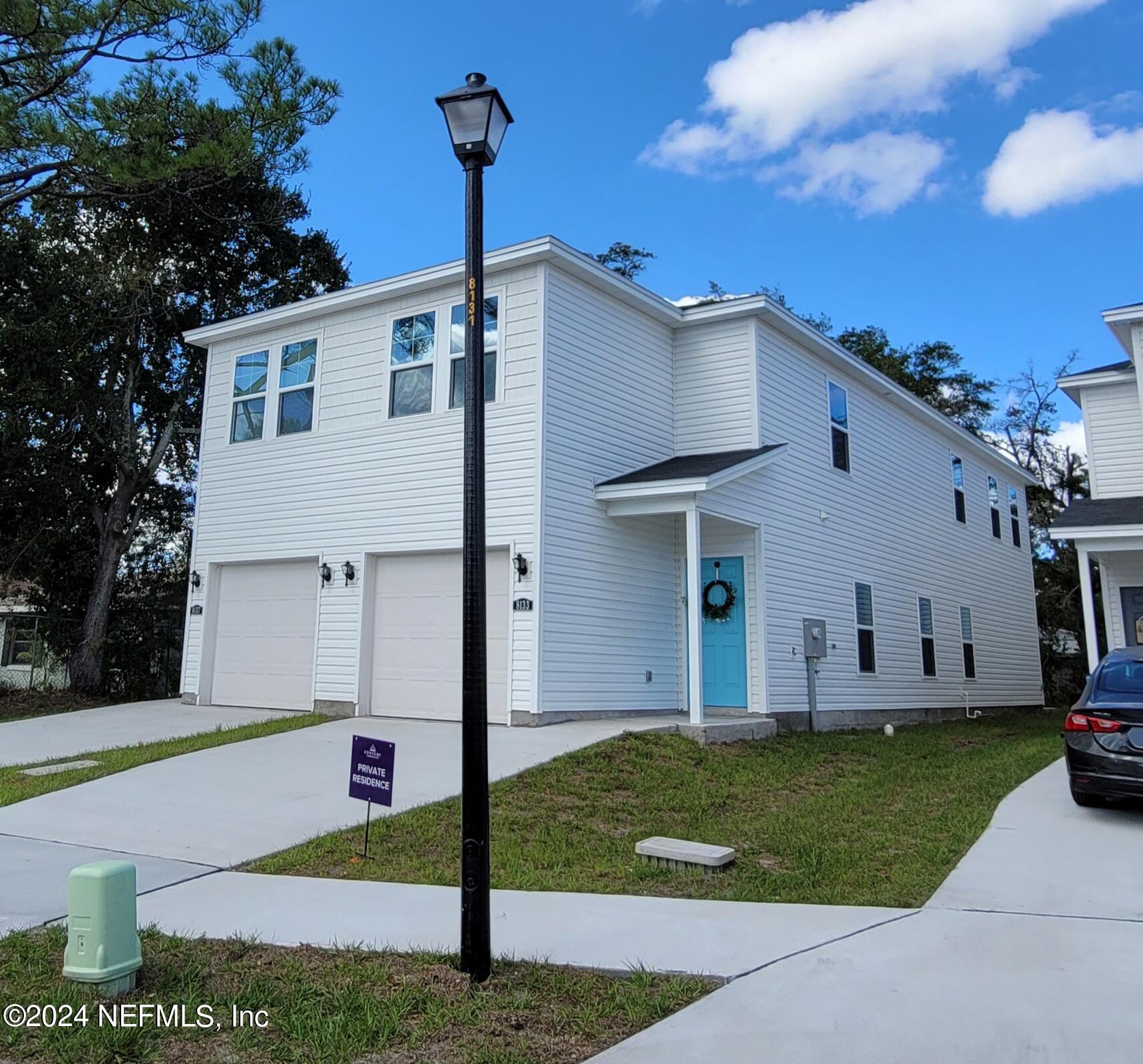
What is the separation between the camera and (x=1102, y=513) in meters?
12.9

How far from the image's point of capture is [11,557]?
1770 cm

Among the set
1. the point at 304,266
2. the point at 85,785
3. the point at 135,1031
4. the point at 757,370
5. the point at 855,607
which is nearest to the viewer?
the point at 135,1031

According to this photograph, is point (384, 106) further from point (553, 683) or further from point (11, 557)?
point (11, 557)

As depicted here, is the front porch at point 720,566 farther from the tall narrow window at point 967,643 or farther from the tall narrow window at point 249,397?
the tall narrow window at point 967,643

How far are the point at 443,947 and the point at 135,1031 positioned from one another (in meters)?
1.32

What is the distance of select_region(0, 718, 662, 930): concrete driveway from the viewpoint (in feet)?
20.3

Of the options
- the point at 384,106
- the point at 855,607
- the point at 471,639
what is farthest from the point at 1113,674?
the point at 384,106

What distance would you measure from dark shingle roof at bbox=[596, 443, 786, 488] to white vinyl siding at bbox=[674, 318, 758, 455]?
27 cm

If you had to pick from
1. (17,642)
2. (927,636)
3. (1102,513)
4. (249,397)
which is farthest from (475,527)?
(17,642)

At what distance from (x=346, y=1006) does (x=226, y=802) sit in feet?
15.2

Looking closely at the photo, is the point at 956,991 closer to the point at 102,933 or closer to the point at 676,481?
the point at 102,933

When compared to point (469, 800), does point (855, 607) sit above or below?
above

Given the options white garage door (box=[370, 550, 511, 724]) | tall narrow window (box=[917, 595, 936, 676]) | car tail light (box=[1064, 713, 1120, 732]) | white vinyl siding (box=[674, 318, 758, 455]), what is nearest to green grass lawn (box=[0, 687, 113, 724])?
white garage door (box=[370, 550, 511, 724])

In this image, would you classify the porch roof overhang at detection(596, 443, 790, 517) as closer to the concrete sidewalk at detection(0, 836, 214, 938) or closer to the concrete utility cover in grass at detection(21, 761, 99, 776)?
the concrete utility cover in grass at detection(21, 761, 99, 776)
